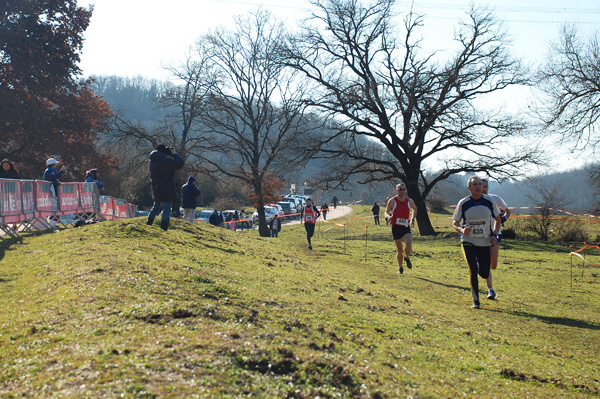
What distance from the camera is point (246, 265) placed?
39.4 feet

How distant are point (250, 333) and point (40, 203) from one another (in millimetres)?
13497

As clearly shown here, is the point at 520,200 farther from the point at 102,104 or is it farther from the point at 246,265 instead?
the point at 246,265

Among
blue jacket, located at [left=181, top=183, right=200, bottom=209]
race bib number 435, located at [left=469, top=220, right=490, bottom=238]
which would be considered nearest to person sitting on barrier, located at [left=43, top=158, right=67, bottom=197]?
blue jacket, located at [left=181, top=183, right=200, bottom=209]

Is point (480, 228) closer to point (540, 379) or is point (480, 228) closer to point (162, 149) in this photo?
point (540, 379)

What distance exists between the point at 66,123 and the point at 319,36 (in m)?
16.2

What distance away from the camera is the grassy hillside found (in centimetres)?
431

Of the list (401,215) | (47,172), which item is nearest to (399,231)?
(401,215)

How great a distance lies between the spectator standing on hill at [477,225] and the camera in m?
10.0

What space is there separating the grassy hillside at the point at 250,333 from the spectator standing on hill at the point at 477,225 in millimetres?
969

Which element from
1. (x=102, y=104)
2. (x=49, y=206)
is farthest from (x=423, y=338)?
(x=102, y=104)

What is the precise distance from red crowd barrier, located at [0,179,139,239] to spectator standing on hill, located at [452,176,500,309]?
11287 mm

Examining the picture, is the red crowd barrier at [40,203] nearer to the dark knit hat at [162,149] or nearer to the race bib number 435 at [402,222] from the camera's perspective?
the dark knit hat at [162,149]

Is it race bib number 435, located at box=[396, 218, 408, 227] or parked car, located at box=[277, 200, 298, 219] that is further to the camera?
parked car, located at box=[277, 200, 298, 219]

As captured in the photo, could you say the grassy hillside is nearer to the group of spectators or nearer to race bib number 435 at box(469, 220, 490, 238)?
race bib number 435 at box(469, 220, 490, 238)
